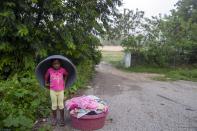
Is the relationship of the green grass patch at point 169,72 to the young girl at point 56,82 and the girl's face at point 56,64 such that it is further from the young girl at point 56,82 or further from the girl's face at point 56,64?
the girl's face at point 56,64

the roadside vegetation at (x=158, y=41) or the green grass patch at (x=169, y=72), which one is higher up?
the roadside vegetation at (x=158, y=41)

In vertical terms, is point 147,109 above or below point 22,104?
below

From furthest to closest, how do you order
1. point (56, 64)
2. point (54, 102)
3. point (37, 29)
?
point (37, 29) → point (54, 102) → point (56, 64)

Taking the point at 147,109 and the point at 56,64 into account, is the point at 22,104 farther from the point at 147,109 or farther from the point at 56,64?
the point at 147,109

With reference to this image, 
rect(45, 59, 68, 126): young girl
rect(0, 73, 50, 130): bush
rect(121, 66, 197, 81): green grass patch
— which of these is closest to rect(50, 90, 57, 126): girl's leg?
rect(45, 59, 68, 126): young girl

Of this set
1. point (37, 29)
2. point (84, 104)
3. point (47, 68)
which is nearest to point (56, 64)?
point (47, 68)

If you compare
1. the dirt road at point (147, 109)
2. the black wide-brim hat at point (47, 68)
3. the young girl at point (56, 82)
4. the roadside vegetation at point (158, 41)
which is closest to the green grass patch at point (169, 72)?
the roadside vegetation at point (158, 41)

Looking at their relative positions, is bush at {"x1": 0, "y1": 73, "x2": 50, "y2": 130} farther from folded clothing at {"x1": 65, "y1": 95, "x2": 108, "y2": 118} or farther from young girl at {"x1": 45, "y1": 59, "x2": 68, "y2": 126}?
folded clothing at {"x1": 65, "y1": 95, "x2": 108, "y2": 118}

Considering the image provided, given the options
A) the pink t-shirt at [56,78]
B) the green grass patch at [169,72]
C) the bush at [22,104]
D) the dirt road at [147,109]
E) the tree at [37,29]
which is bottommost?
the green grass patch at [169,72]

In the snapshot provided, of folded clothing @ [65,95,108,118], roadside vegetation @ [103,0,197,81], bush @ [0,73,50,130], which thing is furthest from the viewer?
roadside vegetation @ [103,0,197,81]

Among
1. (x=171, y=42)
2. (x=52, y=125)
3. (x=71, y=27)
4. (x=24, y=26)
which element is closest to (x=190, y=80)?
(x=171, y=42)

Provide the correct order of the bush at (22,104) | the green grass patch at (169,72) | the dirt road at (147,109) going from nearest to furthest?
1. the bush at (22,104)
2. the dirt road at (147,109)
3. the green grass patch at (169,72)

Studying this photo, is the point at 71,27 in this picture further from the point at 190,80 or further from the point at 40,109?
the point at 190,80

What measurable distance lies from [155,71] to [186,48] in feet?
11.1
